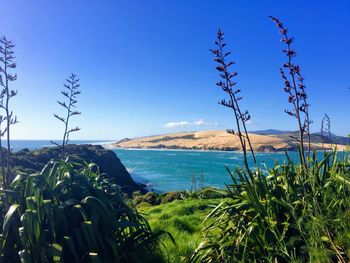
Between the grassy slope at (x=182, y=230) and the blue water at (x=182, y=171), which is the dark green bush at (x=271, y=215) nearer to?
the grassy slope at (x=182, y=230)

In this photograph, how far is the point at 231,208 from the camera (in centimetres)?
416

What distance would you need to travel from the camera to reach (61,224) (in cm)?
336

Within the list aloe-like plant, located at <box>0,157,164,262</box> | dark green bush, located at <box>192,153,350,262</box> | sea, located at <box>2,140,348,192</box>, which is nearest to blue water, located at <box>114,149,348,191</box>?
sea, located at <box>2,140,348,192</box>

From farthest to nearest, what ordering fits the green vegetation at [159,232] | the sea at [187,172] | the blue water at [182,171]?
the blue water at [182,171] → the sea at [187,172] → the green vegetation at [159,232]

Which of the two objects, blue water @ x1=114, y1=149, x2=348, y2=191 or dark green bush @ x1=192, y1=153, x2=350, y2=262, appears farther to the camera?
blue water @ x1=114, y1=149, x2=348, y2=191

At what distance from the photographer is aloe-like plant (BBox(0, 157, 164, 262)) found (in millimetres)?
3070

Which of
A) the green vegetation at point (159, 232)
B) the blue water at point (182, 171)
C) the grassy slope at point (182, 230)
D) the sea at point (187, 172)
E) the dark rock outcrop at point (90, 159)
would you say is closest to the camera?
the green vegetation at point (159, 232)

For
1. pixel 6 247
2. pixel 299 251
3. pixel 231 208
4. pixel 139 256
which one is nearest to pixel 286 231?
pixel 299 251

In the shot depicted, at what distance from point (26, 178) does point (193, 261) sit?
201cm

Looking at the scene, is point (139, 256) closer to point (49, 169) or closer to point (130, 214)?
point (130, 214)

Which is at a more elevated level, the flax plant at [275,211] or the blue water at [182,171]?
the flax plant at [275,211]

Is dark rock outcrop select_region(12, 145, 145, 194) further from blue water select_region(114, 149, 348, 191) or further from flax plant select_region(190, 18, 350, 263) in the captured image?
flax plant select_region(190, 18, 350, 263)

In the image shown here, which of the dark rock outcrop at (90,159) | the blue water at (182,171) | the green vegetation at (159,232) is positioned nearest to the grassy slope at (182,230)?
the green vegetation at (159,232)

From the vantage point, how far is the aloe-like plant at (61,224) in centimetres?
307
